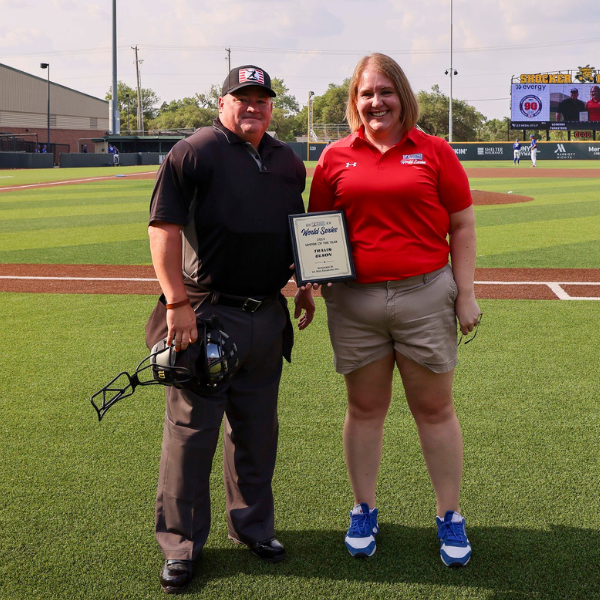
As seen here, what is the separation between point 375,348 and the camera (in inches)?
119

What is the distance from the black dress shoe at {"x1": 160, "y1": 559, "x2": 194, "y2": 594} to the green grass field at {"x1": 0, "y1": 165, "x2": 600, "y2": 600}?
54 millimetres

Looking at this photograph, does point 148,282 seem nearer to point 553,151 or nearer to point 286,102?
point 553,151

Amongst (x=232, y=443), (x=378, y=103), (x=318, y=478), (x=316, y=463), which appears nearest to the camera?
(x=378, y=103)

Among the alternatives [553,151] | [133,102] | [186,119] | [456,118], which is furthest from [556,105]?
[133,102]

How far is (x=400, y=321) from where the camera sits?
294 cm

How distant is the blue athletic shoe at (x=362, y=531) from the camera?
306 centimetres

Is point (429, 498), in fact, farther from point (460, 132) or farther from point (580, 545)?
point (460, 132)

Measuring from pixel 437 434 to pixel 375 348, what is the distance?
0.46 m

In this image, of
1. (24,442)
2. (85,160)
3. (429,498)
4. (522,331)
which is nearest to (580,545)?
(429,498)

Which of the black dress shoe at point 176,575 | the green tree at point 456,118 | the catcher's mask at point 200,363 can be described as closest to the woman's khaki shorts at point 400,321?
the catcher's mask at point 200,363

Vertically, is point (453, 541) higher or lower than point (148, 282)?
lower

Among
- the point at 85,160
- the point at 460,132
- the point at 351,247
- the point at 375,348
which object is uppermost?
the point at 460,132

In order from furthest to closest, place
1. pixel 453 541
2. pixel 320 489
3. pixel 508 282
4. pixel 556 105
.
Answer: pixel 556 105 < pixel 508 282 < pixel 320 489 < pixel 453 541

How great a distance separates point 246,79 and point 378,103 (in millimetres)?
546
